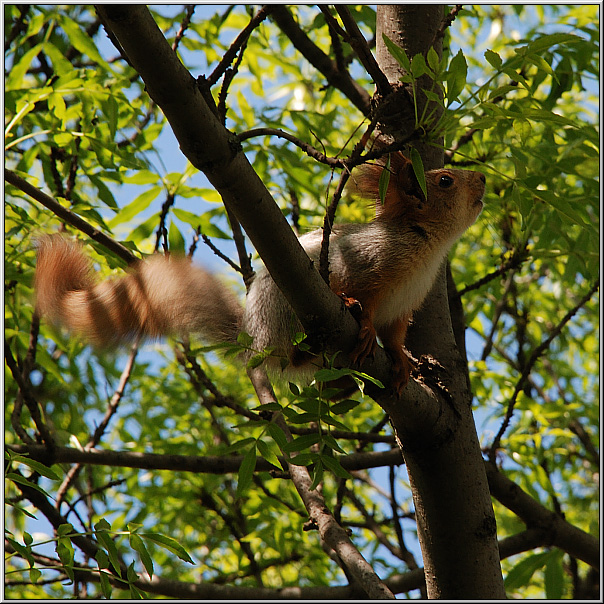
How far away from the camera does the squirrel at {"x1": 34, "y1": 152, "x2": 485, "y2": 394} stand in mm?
2496

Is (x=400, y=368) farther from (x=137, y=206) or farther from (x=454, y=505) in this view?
(x=137, y=206)

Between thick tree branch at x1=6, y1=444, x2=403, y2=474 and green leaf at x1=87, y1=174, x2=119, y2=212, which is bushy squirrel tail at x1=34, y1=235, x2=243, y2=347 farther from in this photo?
Answer: thick tree branch at x1=6, y1=444, x2=403, y2=474

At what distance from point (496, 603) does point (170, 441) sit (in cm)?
218

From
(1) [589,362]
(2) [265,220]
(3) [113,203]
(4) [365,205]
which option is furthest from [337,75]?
(1) [589,362]

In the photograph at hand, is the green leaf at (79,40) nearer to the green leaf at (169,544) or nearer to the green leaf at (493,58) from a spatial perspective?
the green leaf at (493,58)

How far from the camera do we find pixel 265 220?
155 cm

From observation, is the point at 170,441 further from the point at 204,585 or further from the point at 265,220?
the point at 265,220

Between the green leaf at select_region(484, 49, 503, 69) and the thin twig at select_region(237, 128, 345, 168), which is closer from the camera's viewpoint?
the thin twig at select_region(237, 128, 345, 168)

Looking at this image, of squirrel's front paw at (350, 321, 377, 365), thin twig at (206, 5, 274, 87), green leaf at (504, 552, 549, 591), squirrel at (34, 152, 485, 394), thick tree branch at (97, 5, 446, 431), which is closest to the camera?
thick tree branch at (97, 5, 446, 431)

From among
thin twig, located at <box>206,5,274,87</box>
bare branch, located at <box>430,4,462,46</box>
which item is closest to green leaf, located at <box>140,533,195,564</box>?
thin twig, located at <box>206,5,274,87</box>

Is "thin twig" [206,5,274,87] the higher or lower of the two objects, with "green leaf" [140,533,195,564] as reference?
higher

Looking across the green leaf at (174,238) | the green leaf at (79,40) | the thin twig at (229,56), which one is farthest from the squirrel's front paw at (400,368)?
the green leaf at (79,40)

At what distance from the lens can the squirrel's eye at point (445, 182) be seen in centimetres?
276

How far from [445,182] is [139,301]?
1.31 metres
